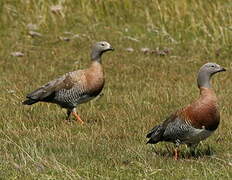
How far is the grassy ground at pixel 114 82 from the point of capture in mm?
8156

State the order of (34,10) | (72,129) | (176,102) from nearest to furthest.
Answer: (72,129) → (176,102) → (34,10)

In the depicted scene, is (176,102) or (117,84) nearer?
(176,102)

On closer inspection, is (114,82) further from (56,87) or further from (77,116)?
(77,116)

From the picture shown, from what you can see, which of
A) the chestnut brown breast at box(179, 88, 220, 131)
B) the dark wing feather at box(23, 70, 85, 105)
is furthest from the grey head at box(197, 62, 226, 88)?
the dark wing feather at box(23, 70, 85, 105)

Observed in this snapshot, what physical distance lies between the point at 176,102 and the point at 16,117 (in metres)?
2.53

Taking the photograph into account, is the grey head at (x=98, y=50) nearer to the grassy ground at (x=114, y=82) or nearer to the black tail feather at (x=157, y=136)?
the grassy ground at (x=114, y=82)

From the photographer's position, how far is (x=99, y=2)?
1828 centimetres

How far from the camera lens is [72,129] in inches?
403

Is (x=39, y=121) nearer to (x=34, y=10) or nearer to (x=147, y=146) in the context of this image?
(x=147, y=146)

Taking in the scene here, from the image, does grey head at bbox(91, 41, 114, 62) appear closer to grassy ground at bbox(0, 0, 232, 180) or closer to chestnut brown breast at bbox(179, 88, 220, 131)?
grassy ground at bbox(0, 0, 232, 180)

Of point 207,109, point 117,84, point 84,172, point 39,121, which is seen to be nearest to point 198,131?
point 207,109

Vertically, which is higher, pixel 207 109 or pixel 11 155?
pixel 207 109

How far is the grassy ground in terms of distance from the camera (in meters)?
8.16

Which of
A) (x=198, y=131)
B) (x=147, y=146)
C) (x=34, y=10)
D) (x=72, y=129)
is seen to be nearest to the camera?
(x=198, y=131)
